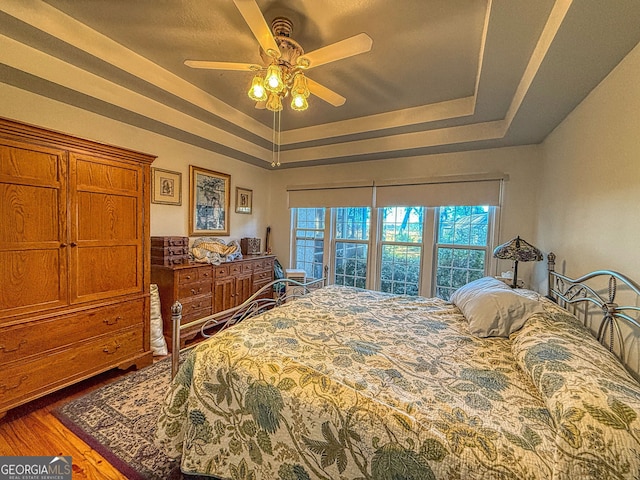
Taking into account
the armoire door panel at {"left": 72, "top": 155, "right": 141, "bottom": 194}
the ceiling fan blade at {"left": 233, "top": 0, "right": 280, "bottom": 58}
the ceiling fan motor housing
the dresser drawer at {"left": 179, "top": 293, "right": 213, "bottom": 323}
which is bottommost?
the dresser drawer at {"left": 179, "top": 293, "right": 213, "bottom": 323}

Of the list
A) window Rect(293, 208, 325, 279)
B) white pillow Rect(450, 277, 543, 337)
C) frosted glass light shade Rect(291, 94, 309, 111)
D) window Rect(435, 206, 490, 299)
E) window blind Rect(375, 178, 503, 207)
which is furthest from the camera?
window Rect(293, 208, 325, 279)

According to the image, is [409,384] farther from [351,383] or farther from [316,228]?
[316,228]

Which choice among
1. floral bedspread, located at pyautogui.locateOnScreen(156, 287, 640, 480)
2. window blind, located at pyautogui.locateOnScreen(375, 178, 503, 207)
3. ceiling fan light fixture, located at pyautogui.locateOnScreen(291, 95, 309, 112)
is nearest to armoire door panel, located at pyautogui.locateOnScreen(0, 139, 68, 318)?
floral bedspread, located at pyautogui.locateOnScreen(156, 287, 640, 480)

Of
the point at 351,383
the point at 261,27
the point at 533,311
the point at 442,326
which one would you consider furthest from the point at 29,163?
the point at 533,311

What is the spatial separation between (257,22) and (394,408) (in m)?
→ 1.89

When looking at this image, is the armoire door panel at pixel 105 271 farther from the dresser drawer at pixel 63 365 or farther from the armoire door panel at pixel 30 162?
the armoire door panel at pixel 30 162

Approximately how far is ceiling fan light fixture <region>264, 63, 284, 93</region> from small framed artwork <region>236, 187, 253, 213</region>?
253cm

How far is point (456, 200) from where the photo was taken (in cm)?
325

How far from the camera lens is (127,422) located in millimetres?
1776

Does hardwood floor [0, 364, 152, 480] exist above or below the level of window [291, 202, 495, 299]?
below

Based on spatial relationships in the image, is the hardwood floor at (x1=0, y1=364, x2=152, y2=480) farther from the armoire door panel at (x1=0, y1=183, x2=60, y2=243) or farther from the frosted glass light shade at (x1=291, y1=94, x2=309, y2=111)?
the frosted glass light shade at (x1=291, y1=94, x2=309, y2=111)

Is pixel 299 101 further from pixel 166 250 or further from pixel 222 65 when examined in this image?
pixel 166 250

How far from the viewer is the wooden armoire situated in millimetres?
1728

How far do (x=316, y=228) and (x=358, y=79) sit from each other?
2373 mm
